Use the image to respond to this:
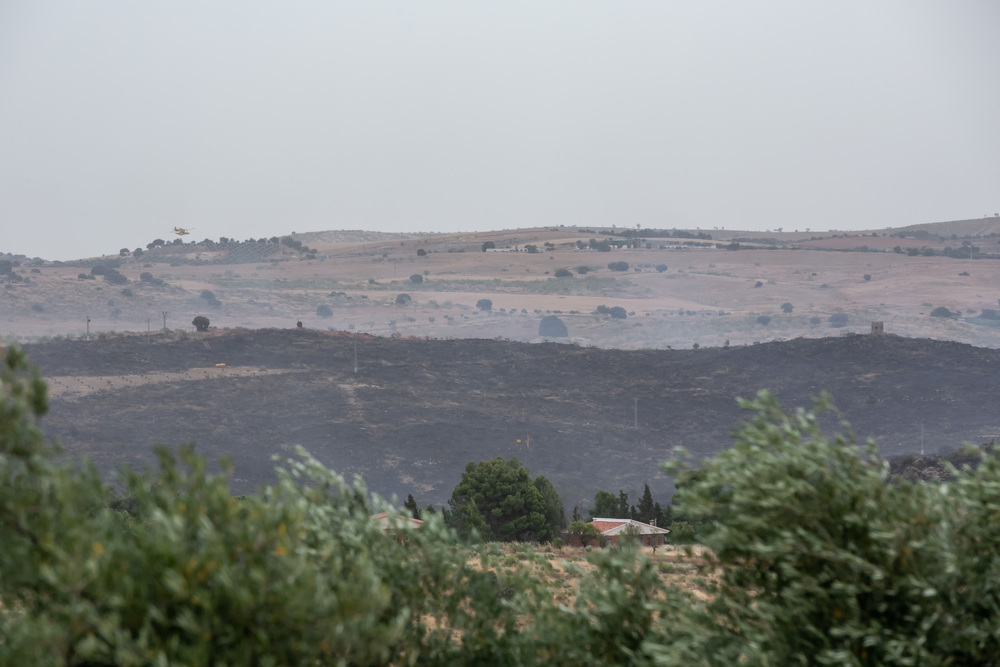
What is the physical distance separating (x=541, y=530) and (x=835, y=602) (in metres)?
41.7

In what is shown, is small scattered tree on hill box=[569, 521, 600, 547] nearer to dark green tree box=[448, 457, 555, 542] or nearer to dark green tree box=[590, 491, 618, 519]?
dark green tree box=[448, 457, 555, 542]

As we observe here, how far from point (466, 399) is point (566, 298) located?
219ft

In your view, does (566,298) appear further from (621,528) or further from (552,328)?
(621,528)

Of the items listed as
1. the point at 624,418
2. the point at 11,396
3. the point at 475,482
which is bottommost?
the point at 624,418

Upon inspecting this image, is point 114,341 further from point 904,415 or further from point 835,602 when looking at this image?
point 835,602

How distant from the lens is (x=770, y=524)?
9062mm

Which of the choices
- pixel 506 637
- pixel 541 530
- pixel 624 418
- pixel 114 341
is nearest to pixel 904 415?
pixel 624 418

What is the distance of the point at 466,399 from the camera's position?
121875mm

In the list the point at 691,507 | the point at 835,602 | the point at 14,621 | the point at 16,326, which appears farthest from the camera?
the point at 16,326

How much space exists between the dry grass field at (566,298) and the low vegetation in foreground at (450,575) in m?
152

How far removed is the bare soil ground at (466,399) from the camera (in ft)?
328

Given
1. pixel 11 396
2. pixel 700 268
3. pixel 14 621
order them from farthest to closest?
pixel 700 268, pixel 11 396, pixel 14 621

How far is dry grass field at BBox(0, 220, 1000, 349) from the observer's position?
16238cm

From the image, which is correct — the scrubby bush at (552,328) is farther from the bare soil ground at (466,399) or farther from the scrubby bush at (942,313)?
the scrubby bush at (942,313)
